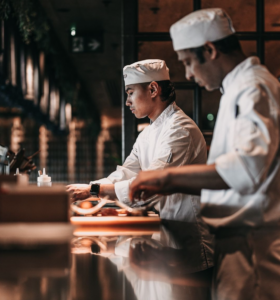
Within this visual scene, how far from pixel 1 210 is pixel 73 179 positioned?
1133 centimetres

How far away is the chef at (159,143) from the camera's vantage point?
7.16 ft

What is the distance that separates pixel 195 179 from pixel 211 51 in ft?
1.13

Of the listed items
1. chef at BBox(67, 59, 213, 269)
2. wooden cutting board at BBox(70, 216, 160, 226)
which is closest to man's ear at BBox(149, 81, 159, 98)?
chef at BBox(67, 59, 213, 269)

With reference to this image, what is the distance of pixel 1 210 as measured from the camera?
1.19 meters

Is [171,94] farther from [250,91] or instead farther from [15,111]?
[15,111]

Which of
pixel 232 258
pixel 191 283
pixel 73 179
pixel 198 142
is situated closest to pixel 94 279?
pixel 191 283

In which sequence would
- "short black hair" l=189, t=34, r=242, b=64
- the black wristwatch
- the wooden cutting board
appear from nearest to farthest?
"short black hair" l=189, t=34, r=242, b=64, the wooden cutting board, the black wristwatch

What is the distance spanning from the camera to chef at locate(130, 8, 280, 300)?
1.05 metres

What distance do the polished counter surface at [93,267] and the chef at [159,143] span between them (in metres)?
0.56

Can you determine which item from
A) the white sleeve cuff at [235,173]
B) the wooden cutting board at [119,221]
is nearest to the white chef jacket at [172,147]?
the wooden cutting board at [119,221]

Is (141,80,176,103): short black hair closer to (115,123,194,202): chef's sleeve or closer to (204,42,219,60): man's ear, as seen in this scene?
(115,123,194,202): chef's sleeve

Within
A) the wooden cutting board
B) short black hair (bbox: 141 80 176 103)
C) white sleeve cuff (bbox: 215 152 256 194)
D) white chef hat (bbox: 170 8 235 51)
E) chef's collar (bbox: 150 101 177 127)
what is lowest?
the wooden cutting board

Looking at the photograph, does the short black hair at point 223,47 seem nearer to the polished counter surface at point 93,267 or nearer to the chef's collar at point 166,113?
the polished counter surface at point 93,267

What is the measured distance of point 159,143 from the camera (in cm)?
232
